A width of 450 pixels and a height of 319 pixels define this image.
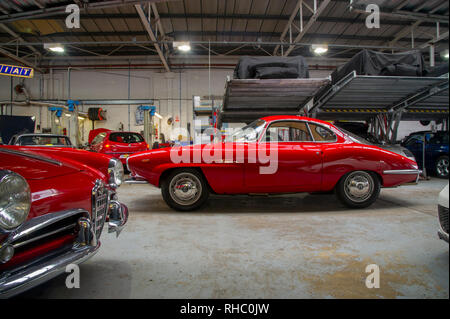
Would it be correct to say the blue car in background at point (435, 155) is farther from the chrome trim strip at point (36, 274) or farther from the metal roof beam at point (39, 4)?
the metal roof beam at point (39, 4)

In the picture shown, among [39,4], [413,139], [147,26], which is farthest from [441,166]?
[39,4]

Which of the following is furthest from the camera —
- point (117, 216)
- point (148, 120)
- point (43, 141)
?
point (148, 120)

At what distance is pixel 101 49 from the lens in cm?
1249

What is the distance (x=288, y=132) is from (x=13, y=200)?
130 inches

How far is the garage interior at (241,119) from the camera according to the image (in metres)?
1.74

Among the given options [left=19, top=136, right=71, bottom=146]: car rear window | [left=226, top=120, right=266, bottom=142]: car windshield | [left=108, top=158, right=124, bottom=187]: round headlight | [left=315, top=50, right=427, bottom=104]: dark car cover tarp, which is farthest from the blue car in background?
[left=19, top=136, right=71, bottom=146]: car rear window

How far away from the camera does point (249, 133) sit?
12.7 ft

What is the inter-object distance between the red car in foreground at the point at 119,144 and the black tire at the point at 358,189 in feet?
19.8

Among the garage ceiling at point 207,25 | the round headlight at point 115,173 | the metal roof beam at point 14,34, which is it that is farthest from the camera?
the metal roof beam at point 14,34

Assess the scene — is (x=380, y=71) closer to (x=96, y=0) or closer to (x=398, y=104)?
(x=398, y=104)

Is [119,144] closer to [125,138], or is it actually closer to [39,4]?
[125,138]

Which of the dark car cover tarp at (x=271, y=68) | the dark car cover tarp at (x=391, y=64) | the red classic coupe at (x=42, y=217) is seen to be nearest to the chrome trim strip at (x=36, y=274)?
the red classic coupe at (x=42, y=217)

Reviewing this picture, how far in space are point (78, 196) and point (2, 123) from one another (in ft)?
32.5

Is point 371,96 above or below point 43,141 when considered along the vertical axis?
above
